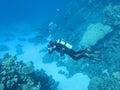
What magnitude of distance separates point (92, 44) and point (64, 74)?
341 centimetres

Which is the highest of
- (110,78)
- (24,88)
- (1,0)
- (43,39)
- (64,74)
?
(1,0)

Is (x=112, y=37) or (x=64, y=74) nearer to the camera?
(x=112, y=37)

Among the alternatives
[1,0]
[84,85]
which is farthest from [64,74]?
[1,0]

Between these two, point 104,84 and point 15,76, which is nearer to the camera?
point 15,76

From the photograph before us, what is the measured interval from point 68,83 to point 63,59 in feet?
13.0

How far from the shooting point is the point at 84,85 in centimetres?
1394

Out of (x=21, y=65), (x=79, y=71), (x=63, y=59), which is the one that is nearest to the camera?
(x=21, y=65)

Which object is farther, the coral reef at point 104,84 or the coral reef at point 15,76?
the coral reef at point 104,84

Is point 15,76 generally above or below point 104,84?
below

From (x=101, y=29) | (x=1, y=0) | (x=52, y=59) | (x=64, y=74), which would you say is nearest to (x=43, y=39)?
(x=52, y=59)

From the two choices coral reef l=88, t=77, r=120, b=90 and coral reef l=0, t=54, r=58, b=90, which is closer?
coral reef l=0, t=54, r=58, b=90

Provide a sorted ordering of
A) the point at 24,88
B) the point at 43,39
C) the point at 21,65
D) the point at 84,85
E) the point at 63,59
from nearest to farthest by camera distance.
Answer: the point at 24,88
the point at 21,65
the point at 84,85
the point at 63,59
the point at 43,39

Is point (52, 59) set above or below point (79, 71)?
above

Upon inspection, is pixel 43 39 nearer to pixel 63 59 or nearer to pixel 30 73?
pixel 63 59
